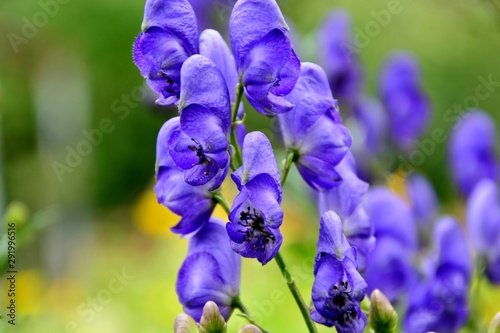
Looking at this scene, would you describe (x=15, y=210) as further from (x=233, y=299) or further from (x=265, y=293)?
(x=265, y=293)

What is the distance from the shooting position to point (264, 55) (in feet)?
2.82

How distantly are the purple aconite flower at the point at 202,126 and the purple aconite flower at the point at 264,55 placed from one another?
0.13 feet

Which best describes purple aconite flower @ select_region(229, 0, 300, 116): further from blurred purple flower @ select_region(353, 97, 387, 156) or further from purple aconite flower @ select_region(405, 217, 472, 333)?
blurred purple flower @ select_region(353, 97, 387, 156)

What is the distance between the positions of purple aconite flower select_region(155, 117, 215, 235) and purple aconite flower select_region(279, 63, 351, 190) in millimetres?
126

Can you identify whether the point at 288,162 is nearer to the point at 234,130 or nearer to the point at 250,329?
the point at 234,130

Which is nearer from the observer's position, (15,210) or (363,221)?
(363,221)

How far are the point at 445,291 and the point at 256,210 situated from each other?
0.61 metres

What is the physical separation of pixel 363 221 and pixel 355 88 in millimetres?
1210

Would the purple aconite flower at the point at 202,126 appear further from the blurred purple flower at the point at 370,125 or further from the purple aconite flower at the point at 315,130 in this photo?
the blurred purple flower at the point at 370,125

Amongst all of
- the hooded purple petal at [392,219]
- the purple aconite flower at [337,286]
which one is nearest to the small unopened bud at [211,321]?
the purple aconite flower at [337,286]

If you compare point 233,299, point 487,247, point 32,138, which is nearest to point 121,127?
point 32,138

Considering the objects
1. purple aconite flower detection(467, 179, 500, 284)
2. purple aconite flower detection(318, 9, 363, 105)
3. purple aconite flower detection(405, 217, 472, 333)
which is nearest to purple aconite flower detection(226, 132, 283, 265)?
purple aconite flower detection(405, 217, 472, 333)

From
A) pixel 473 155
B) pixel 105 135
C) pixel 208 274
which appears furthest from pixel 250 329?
pixel 105 135

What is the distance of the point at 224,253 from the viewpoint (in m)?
0.94
